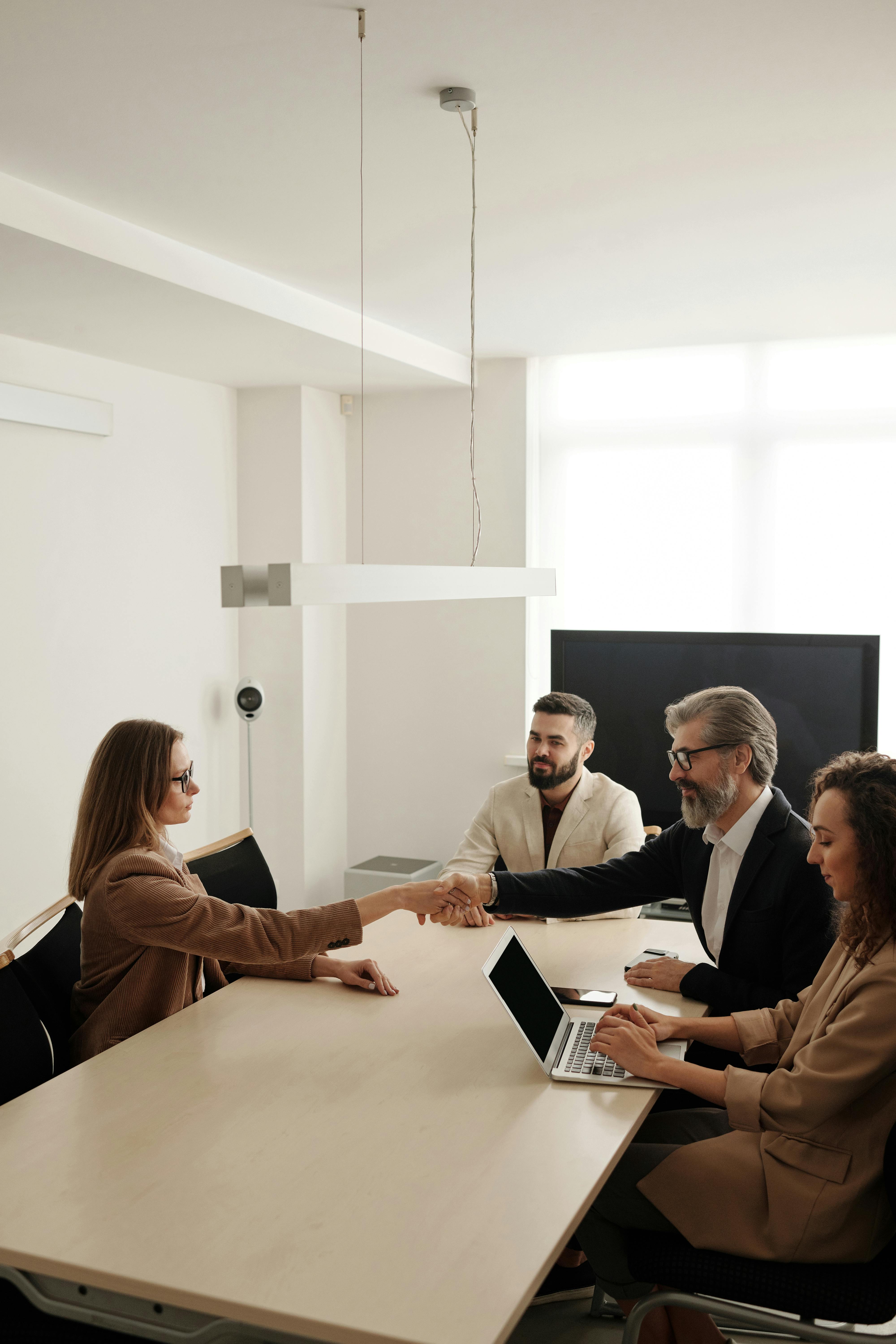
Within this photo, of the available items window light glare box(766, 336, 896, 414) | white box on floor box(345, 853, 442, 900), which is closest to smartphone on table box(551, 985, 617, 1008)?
white box on floor box(345, 853, 442, 900)

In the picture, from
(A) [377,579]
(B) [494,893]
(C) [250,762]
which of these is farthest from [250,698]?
(A) [377,579]

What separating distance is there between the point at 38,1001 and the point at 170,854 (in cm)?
42

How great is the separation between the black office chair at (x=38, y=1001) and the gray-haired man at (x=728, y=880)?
95 centimetres

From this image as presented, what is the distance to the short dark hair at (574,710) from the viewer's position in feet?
12.5

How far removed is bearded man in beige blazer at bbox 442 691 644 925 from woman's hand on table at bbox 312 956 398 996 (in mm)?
937

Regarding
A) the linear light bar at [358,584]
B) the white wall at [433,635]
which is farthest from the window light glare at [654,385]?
the linear light bar at [358,584]

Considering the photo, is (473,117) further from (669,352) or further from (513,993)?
(669,352)

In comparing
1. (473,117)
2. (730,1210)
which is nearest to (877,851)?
(730,1210)

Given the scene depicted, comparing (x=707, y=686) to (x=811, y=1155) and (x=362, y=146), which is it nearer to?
(x=362, y=146)

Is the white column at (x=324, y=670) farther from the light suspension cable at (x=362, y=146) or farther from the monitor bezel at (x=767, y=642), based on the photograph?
the monitor bezel at (x=767, y=642)

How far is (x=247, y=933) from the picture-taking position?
7.80 ft

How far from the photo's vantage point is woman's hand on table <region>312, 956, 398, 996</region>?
2.64 meters

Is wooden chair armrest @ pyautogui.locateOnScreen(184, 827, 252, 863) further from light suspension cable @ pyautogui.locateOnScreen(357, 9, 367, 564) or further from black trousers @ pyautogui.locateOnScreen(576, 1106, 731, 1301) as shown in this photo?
light suspension cable @ pyautogui.locateOnScreen(357, 9, 367, 564)

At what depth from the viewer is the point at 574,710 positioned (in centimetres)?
383
